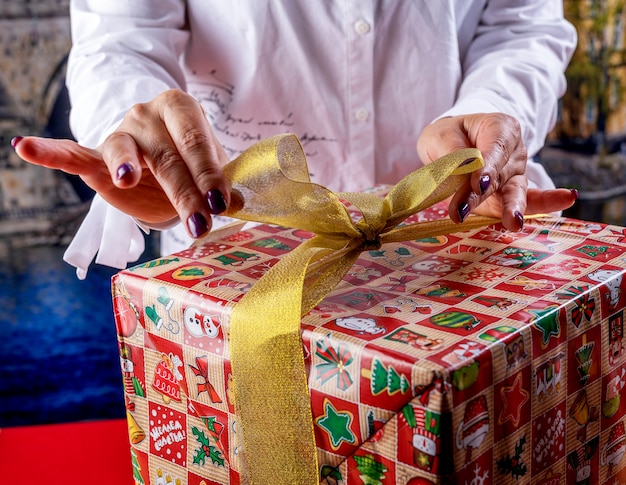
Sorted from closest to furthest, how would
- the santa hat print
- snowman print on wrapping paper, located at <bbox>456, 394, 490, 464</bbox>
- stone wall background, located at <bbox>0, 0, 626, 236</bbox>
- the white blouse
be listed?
snowman print on wrapping paper, located at <bbox>456, 394, 490, 464</bbox>, the santa hat print, the white blouse, stone wall background, located at <bbox>0, 0, 626, 236</bbox>

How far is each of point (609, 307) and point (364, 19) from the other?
1.37 ft

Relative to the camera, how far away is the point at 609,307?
438 millimetres

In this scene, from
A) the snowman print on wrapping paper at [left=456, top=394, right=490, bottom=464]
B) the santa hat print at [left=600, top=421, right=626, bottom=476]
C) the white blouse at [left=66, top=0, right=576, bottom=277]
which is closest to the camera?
the snowman print on wrapping paper at [left=456, top=394, right=490, bottom=464]

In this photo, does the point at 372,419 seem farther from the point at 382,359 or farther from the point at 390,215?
the point at 390,215

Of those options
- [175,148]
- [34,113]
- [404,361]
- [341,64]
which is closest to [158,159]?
[175,148]

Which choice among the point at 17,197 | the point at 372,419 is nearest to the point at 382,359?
the point at 372,419

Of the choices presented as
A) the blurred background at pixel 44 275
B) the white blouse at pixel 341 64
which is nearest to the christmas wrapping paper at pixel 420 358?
the white blouse at pixel 341 64

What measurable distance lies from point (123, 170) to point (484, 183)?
0.22 meters

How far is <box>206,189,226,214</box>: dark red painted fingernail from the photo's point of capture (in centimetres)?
45

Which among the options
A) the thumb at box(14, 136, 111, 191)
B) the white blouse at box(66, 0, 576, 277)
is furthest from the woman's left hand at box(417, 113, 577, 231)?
the thumb at box(14, 136, 111, 191)

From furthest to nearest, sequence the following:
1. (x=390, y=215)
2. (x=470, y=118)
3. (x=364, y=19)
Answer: (x=364, y=19), (x=470, y=118), (x=390, y=215)

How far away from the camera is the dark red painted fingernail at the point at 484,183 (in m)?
0.48

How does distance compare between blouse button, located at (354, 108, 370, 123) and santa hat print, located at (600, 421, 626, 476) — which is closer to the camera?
santa hat print, located at (600, 421, 626, 476)

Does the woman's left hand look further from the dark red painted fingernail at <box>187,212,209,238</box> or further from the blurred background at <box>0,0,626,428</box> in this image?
the blurred background at <box>0,0,626,428</box>
